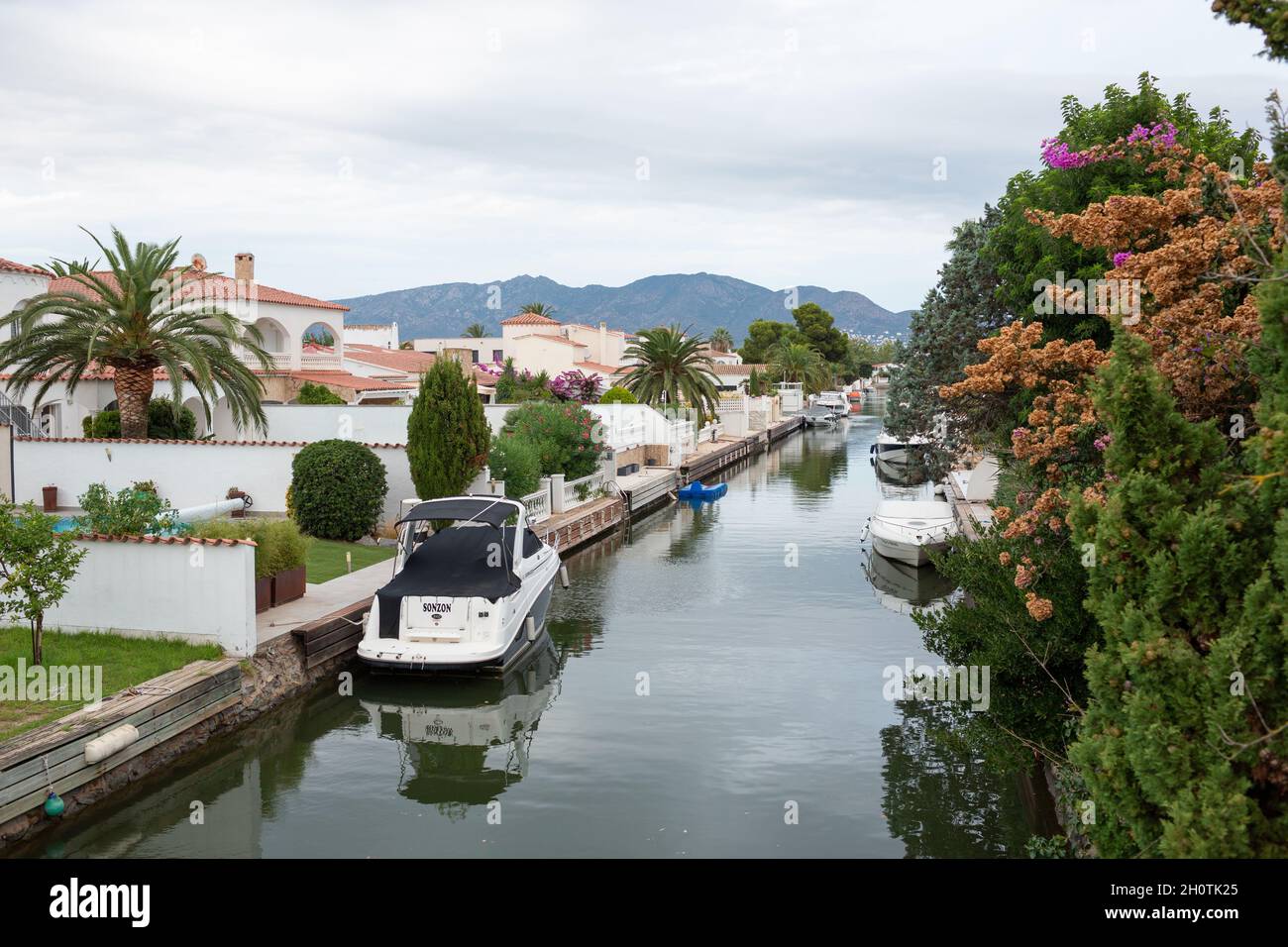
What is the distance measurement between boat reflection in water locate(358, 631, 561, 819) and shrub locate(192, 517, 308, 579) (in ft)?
7.55

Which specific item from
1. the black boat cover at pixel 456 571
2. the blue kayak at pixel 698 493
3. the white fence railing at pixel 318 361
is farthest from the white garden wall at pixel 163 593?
the white fence railing at pixel 318 361

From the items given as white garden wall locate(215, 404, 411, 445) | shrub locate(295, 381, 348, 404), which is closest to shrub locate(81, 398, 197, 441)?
white garden wall locate(215, 404, 411, 445)

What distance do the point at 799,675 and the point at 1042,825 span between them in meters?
5.99

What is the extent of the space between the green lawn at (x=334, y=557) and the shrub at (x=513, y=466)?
472cm

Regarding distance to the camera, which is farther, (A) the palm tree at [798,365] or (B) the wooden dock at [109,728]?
(A) the palm tree at [798,365]

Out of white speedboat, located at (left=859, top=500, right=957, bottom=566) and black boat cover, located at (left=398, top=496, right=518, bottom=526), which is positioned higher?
black boat cover, located at (left=398, top=496, right=518, bottom=526)

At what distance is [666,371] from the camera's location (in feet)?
165

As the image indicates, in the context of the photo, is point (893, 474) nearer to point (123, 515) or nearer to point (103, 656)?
point (123, 515)

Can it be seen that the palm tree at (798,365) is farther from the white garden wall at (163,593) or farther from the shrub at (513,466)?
the white garden wall at (163,593)

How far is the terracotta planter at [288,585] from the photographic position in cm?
1648

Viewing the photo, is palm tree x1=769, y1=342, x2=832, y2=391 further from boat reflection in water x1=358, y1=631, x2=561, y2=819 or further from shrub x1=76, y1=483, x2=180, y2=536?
shrub x1=76, y1=483, x2=180, y2=536

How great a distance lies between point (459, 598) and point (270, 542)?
316 cm

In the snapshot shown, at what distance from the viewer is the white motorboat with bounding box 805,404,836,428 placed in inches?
3477
